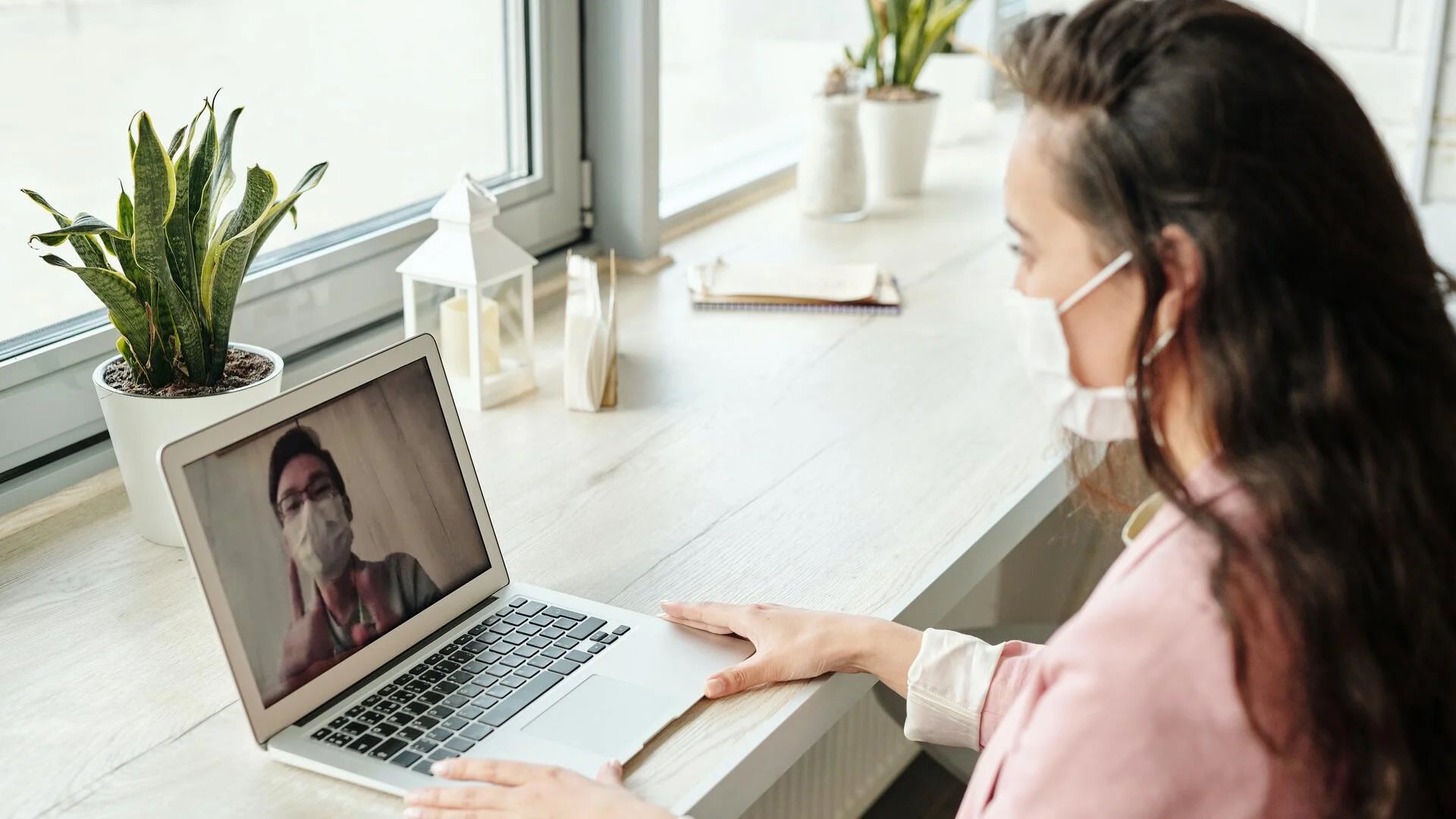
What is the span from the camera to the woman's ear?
0.74 m

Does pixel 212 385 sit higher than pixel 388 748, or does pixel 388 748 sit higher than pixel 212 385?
pixel 212 385

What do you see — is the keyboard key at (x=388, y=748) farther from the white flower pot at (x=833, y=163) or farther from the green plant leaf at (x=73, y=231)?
the white flower pot at (x=833, y=163)

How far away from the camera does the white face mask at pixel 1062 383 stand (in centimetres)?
87

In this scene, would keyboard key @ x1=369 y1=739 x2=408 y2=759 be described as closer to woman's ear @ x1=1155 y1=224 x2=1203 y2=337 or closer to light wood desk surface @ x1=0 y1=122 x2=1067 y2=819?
light wood desk surface @ x1=0 y1=122 x2=1067 y2=819

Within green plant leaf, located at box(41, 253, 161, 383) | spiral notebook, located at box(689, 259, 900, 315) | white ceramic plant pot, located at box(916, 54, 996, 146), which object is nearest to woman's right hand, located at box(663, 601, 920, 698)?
green plant leaf, located at box(41, 253, 161, 383)

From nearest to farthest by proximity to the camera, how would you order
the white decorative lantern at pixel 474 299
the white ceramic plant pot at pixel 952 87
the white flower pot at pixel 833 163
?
the white decorative lantern at pixel 474 299 < the white flower pot at pixel 833 163 < the white ceramic plant pot at pixel 952 87

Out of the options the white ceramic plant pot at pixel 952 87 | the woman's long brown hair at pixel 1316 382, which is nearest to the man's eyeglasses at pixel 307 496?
the woman's long brown hair at pixel 1316 382

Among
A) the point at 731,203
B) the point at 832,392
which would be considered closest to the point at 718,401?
the point at 832,392

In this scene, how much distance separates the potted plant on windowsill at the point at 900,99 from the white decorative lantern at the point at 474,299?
36.2 inches

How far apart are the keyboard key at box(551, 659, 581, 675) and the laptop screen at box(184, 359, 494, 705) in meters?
0.11

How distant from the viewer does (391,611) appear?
1.03 meters

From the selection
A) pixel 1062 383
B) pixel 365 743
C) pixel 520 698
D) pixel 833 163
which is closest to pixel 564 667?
pixel 520 698

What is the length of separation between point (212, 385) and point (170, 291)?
0.09 metres

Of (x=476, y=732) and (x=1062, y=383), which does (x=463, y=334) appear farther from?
(x=1062, y=383)
